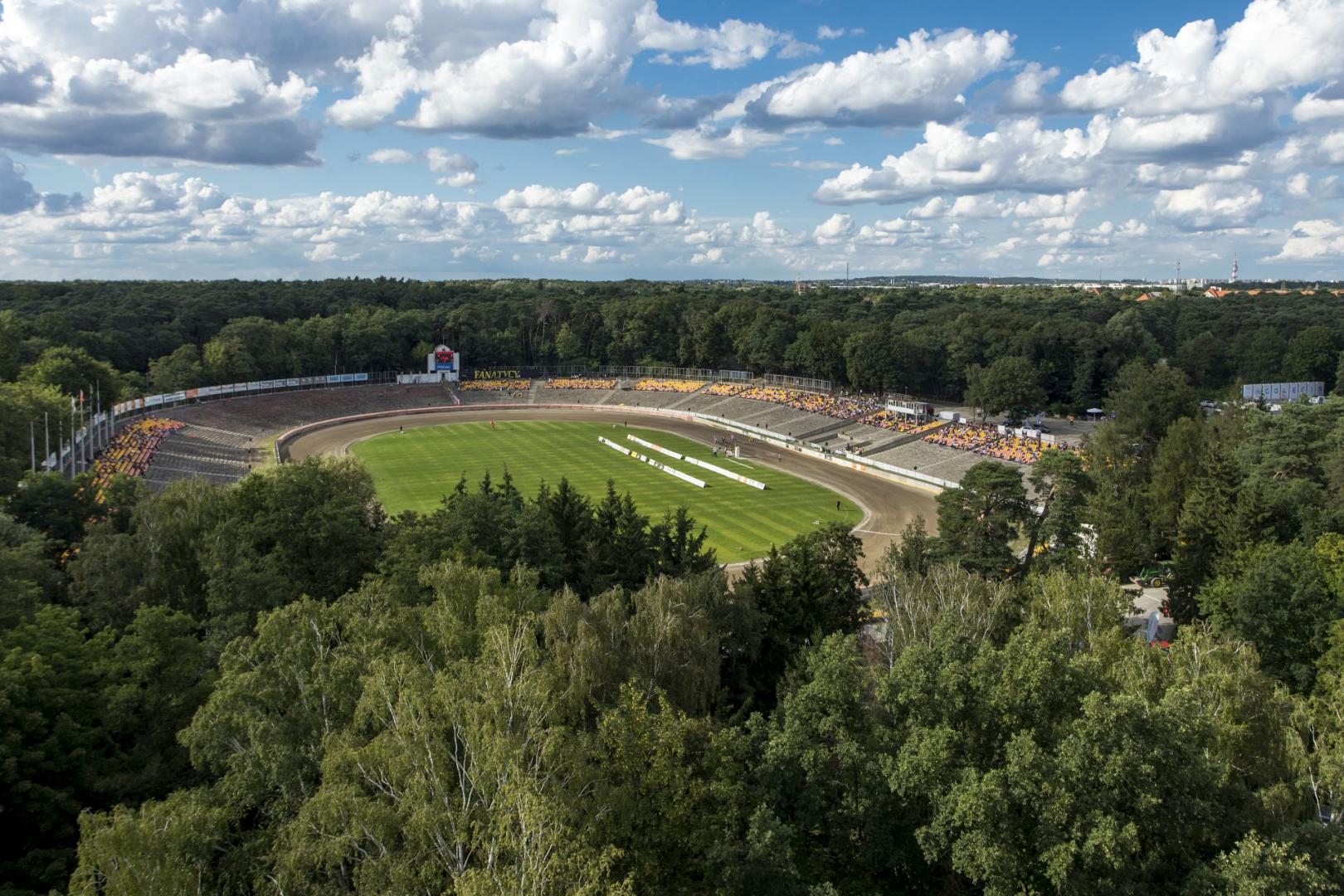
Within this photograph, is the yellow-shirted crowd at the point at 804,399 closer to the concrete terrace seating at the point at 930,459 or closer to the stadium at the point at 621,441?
the stadium at the point at 621,441

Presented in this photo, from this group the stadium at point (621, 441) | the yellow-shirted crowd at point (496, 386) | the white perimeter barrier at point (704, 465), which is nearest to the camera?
the stadium at point (621, 441)

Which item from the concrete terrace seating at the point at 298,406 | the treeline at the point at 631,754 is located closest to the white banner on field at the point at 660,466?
the concrete terrace seating at the point at 298,406

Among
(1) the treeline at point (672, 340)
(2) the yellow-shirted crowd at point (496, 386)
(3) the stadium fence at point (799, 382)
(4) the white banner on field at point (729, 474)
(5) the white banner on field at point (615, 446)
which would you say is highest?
(1) the treeline at point (672, 340)

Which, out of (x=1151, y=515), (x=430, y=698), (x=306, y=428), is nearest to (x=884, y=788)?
(x=430, y=698)

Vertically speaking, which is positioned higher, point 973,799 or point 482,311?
point 482,311

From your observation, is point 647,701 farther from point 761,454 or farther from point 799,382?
point 799,382

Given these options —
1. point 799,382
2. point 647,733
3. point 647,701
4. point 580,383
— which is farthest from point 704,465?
point 647,733

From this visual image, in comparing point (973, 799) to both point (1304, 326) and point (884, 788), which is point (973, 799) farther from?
point (1304, 326)
